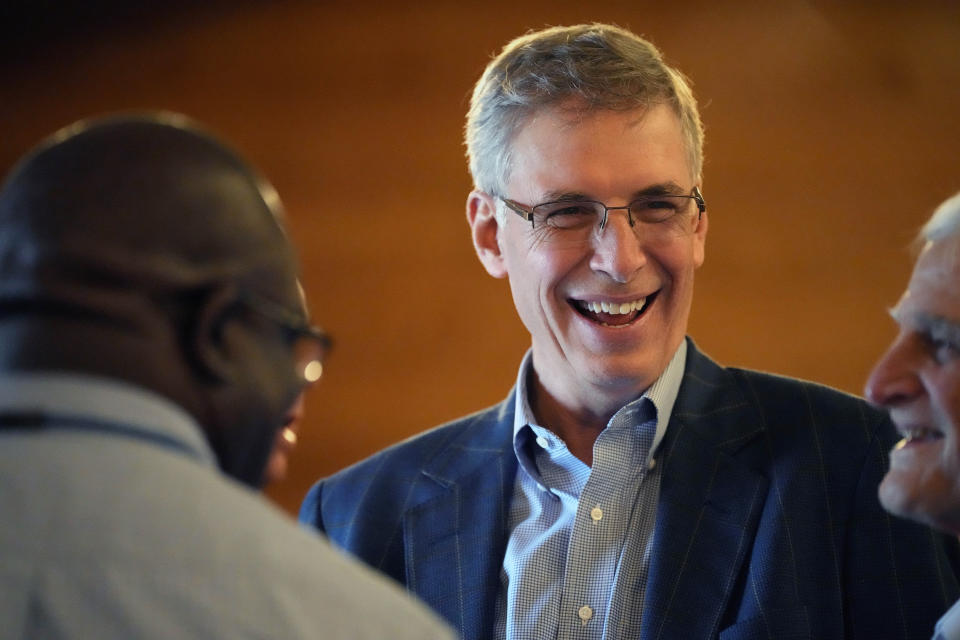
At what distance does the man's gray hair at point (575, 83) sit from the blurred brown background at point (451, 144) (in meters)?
2.84

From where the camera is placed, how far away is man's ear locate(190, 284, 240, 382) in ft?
3.32

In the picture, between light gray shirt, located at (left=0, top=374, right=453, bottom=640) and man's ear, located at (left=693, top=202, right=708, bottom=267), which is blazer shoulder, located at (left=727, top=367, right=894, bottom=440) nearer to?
man's ear, located at (left=693, top=202, right=708, bottom=267)

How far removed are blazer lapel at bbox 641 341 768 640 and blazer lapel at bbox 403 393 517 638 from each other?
0.32 m

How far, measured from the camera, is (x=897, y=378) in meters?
1.62

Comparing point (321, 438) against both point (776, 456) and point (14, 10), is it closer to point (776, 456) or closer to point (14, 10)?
point (14, 10)

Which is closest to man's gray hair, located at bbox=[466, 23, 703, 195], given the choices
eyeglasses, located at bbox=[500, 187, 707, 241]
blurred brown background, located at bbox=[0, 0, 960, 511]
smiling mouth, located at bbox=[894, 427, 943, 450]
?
eyeglasses, located at bbox=[500, 187, 707, 241]

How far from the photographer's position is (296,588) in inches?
36.1

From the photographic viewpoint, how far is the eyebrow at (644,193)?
2.16 m

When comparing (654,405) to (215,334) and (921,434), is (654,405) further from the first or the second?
(215,334)

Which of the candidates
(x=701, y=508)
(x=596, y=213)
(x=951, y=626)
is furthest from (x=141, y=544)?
(x=596, y=213)

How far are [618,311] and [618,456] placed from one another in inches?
11.1

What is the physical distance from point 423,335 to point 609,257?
10.3 ft

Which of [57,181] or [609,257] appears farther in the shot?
[609,257]

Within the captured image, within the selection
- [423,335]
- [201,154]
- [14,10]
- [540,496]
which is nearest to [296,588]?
[201,154]
